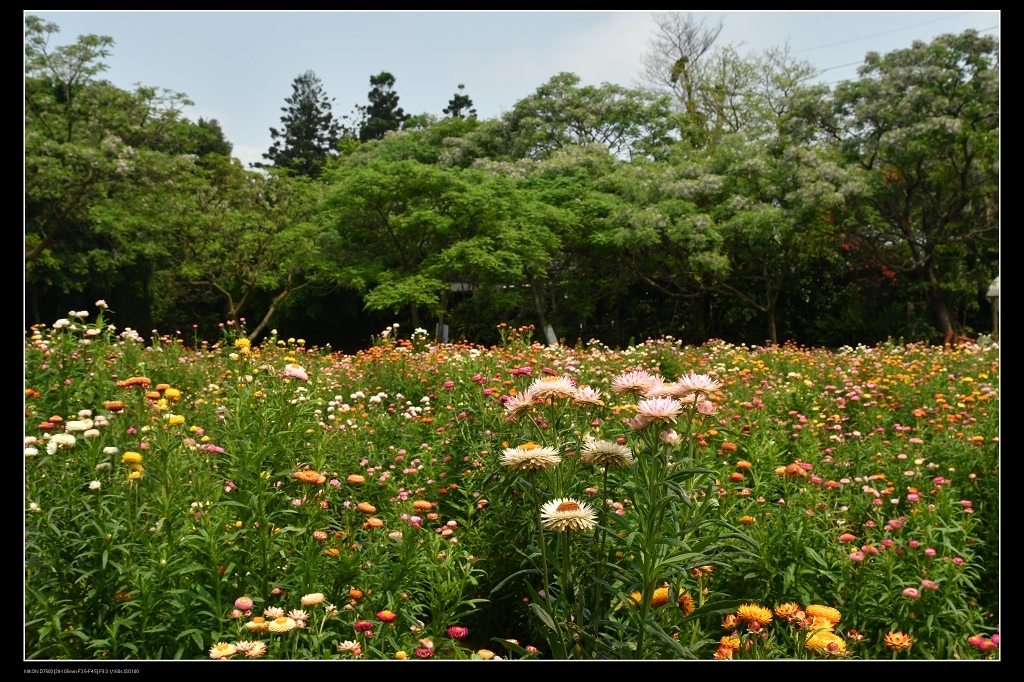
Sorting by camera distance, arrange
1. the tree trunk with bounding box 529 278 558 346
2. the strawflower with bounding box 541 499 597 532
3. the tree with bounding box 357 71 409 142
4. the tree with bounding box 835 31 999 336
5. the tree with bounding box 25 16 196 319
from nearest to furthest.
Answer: the strawflower with bounding box 541 499 597 532 < the tree with bounding box 835 31 999 336 < the tree with bounding box 25 16 196 319 < the tree trunk with bounding box 529 278 558 346 < the tree with bounding box 357 71 409 142

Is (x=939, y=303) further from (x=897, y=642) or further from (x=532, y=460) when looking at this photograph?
(x=532, y=460)

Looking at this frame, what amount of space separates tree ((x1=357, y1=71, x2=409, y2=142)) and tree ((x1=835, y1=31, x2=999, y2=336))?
68.7 feet

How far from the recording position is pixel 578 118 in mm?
17891

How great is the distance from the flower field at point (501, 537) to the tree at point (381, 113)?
28.6m

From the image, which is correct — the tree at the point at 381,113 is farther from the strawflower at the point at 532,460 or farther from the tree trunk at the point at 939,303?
the strawflower at the point at 532,460

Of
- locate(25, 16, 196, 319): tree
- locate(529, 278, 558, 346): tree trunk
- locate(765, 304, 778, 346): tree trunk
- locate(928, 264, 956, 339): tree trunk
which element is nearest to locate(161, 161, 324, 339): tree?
locate(25, 16, 196, 319): tree

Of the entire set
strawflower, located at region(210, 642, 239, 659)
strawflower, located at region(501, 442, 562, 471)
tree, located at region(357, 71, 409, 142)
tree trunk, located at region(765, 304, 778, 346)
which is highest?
tree, located at region(357, 71, 409, 142)

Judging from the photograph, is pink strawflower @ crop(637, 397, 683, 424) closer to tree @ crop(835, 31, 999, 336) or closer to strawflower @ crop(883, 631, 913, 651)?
strawflower @ crop(883, 631, 913, 651)

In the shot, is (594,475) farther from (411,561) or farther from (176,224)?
(176,224)

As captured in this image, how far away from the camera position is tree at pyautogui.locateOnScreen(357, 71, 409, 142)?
99.2 ft

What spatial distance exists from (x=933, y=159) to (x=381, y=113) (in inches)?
931

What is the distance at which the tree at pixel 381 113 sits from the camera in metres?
30.2
